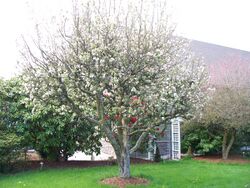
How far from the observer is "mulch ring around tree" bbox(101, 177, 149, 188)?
24.1ft

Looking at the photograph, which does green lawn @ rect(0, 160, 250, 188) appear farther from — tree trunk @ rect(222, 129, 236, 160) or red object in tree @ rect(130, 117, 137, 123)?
tree trunk @ rect(222, 129, 236, 160)

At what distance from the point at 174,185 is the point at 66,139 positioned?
4.62 meters

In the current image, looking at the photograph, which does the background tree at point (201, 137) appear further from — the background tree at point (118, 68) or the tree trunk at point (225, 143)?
the background tree at point (118, 68)

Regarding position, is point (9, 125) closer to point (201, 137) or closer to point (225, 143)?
point (201, 137)

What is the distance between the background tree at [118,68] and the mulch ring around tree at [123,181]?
170 mm

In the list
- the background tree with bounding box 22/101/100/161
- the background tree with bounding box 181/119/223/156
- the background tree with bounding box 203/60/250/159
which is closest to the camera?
the background tree with bounding box 22/101/100/161

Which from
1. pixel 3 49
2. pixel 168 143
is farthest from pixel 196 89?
pixel 3 49

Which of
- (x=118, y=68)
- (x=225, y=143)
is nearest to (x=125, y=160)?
(x=118, y=68)

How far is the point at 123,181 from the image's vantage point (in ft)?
24.7

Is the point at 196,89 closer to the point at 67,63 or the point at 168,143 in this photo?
the point at 67,63

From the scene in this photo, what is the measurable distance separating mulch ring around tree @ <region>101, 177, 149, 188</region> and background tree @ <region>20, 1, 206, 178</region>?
17cm

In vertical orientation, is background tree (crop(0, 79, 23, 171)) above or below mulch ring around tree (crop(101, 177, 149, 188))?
above

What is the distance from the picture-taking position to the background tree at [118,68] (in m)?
6.67

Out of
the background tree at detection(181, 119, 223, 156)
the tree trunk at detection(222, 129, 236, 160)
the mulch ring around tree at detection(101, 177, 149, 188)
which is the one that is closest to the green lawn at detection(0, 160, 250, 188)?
the mulch ring around tree at detection(101, 177, 149, 188)
